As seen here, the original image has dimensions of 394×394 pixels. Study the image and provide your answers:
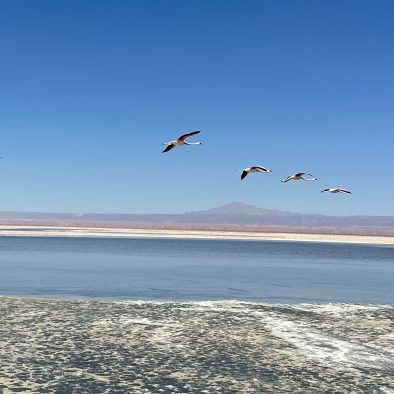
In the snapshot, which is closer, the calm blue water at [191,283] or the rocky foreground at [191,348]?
the rocky foreground at [191,348]

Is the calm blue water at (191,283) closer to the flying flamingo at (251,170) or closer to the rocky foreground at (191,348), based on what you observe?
the rocky foreground at (191,348)

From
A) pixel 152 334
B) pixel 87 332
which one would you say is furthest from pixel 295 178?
pixel 87 332

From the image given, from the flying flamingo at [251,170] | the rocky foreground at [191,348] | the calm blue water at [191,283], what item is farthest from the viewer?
the calm blue water at [191,283]

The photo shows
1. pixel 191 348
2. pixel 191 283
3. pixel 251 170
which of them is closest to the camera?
pixel 191 348

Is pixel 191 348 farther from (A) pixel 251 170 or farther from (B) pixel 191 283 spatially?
(B) pixel 191 283

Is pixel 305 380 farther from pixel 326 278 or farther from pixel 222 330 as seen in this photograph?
pixel 326 278

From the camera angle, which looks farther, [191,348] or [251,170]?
[251,170]

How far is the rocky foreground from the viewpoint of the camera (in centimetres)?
1281

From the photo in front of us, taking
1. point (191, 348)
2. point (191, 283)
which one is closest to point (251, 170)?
point (191, 348)

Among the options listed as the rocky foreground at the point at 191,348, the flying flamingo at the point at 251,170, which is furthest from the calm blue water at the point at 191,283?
the flying flamingo at the point at 251,170

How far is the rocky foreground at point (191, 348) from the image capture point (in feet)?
42.0

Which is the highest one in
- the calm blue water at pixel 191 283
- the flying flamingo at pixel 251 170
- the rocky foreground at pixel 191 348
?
the flying flamingo at pixel 251 170

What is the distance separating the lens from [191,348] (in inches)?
637

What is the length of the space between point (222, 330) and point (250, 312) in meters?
3.65
